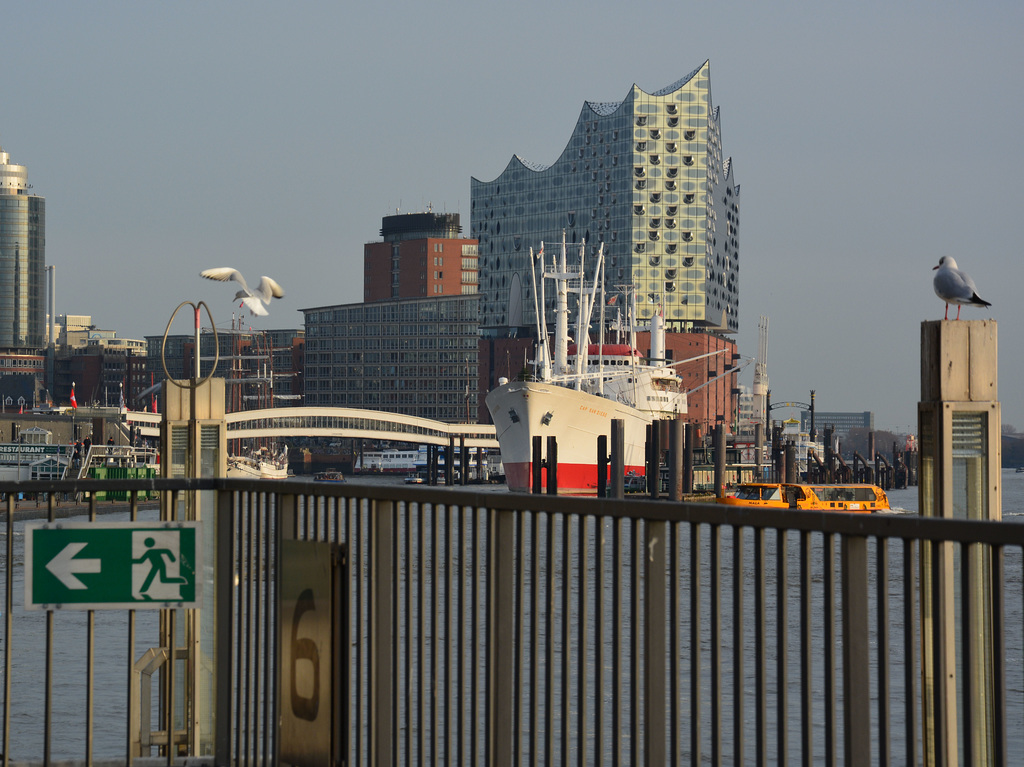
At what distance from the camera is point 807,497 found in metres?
55.2

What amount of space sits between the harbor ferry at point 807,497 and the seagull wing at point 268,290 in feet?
93.4

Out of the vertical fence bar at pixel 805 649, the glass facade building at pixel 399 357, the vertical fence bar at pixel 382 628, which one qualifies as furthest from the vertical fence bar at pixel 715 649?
the glass facade building at pixel 399 357

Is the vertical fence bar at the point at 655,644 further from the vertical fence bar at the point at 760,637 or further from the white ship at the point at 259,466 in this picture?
the white ship at the point at 259,466

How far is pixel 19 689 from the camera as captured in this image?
48.5ft

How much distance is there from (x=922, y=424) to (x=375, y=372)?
169 metres

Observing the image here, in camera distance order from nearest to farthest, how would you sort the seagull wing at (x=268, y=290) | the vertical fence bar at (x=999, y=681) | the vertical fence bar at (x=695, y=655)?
the vertical fence bar at (x=999, y=681), the vertical fence bar at (x=695, y=655), the seagull wing at (x=268, y=290)

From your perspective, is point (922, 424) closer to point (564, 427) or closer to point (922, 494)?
point (922, 494)

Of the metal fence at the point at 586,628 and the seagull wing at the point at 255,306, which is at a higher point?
the seagull wing at the point at 255,306

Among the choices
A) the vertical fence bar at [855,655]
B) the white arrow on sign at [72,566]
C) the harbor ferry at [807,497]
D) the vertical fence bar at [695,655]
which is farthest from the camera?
the harbor ferry at [807,497]

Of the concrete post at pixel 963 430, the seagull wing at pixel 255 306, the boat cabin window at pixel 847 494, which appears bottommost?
the boat cabin window at pixel 847 494

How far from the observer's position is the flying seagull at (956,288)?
958 cm

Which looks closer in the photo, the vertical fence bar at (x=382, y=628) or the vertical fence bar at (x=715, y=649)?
the vertical fence bar at (x=715, y=649)

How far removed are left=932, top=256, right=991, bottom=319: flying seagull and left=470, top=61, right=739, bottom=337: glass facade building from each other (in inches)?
5654

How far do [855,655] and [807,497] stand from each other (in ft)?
173
